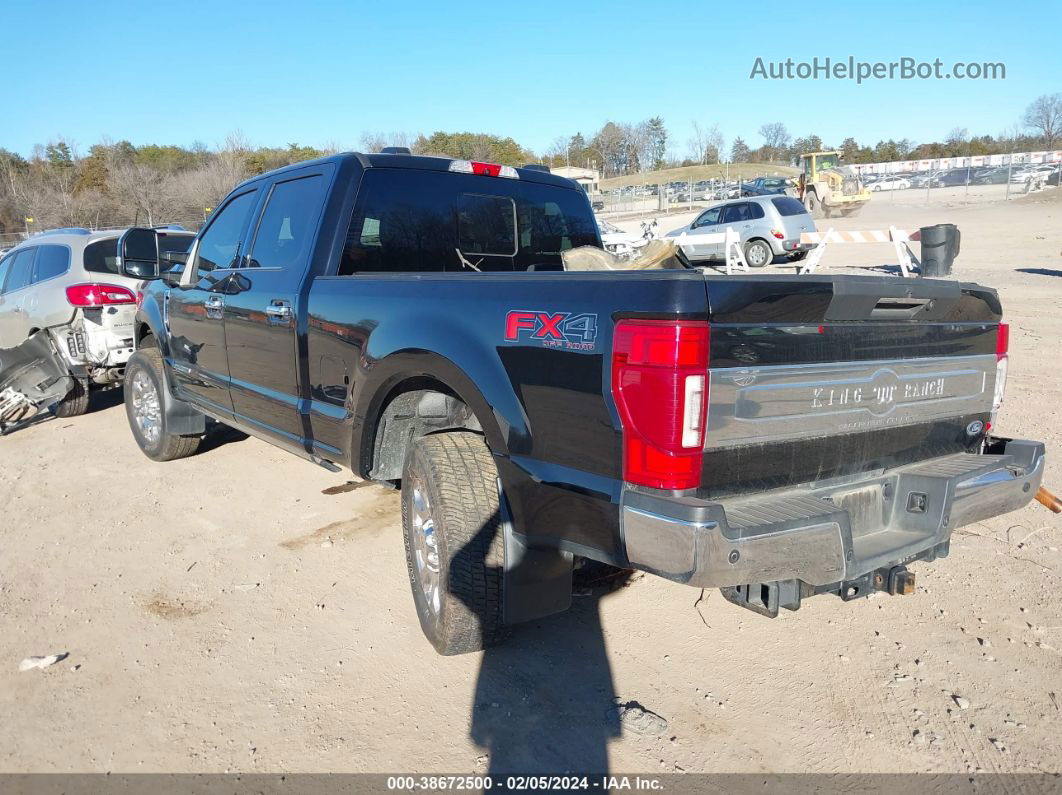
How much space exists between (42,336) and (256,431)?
13.4 feet

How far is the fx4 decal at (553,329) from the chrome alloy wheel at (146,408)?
14.4 feet

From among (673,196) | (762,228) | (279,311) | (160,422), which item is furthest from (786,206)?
(673,196)

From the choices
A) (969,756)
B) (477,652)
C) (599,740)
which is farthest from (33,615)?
(969,756)

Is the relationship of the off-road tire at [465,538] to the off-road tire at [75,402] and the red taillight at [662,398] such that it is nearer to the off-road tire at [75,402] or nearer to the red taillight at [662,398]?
the red taillight at [662,398]

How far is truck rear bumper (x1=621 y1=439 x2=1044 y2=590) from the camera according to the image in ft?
7.22

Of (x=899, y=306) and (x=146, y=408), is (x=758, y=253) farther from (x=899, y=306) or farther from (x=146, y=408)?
(x=899, y=306)

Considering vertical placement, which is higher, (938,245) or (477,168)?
(477,168)

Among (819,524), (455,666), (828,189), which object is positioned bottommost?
(455,666)

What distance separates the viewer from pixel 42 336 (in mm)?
7293

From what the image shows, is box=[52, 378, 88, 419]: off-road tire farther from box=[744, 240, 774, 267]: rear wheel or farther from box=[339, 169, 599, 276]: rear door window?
box=[744, 240, 774, 267]: rear wheel

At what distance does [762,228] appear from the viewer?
18.7 metres

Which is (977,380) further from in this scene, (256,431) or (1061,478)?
(256,431)

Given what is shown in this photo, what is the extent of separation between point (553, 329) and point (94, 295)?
644 centimetres

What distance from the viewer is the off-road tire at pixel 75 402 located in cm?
774
